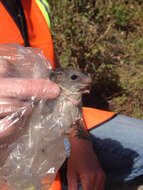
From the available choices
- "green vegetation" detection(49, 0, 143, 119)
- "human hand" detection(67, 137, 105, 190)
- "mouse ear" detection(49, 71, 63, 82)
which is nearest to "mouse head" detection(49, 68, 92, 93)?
"mouse ear" detection(49, 71, 63, 82)

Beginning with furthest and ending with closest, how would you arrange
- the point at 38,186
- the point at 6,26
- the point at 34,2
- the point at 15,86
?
the point at 34,2, the point at 6,26, the point at 38,186, the point at 15,86

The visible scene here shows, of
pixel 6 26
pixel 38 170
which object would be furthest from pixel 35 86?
pixel 6 26

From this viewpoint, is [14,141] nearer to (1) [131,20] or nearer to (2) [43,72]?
(2) [43,72]

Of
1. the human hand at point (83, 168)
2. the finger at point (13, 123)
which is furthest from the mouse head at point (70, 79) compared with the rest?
the human hand at point (83, 168)

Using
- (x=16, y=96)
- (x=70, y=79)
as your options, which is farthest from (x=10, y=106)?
(x=70, y=79)

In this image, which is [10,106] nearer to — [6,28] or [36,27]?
[6,28]

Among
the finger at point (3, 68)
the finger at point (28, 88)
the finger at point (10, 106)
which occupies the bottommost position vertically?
the finger at point (10, 106)

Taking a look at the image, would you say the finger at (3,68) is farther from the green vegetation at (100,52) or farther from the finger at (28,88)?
the green vegetation at (100,52)

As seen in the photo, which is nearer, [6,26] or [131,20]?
[6,26]
